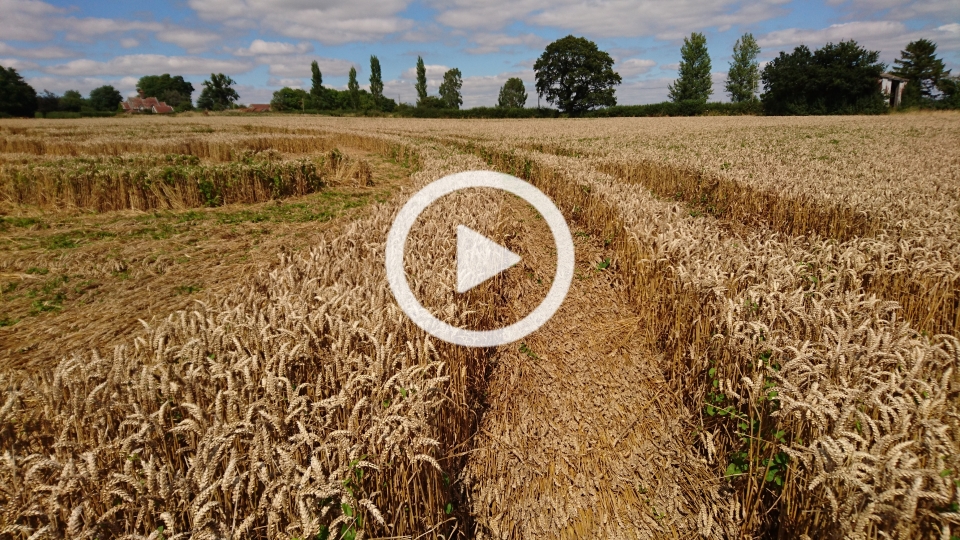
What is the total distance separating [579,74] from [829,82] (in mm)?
38998

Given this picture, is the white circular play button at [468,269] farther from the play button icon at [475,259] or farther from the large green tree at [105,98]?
the large green tree at [105,98]

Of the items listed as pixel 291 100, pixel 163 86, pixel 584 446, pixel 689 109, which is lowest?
pixel 584 446

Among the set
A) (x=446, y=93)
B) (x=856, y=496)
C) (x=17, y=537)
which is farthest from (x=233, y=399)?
(x=446, y=93)

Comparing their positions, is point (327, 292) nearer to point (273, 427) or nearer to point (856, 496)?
point (273, 427)

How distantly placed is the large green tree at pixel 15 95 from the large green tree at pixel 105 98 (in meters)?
42.7

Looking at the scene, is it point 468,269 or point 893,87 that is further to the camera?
point 893,87

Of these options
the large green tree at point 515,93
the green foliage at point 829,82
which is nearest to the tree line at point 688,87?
the green foliage at point 829,82

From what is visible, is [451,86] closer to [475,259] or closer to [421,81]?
[421,81]

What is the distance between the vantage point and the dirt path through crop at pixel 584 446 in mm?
3354

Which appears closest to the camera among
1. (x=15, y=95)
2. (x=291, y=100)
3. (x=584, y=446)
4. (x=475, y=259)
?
(x=584, y=446)

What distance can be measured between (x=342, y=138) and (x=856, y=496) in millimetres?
32261

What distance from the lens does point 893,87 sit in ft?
211

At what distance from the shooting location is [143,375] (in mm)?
2604

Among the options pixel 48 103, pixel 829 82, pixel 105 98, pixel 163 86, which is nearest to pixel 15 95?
pixel 48 103
